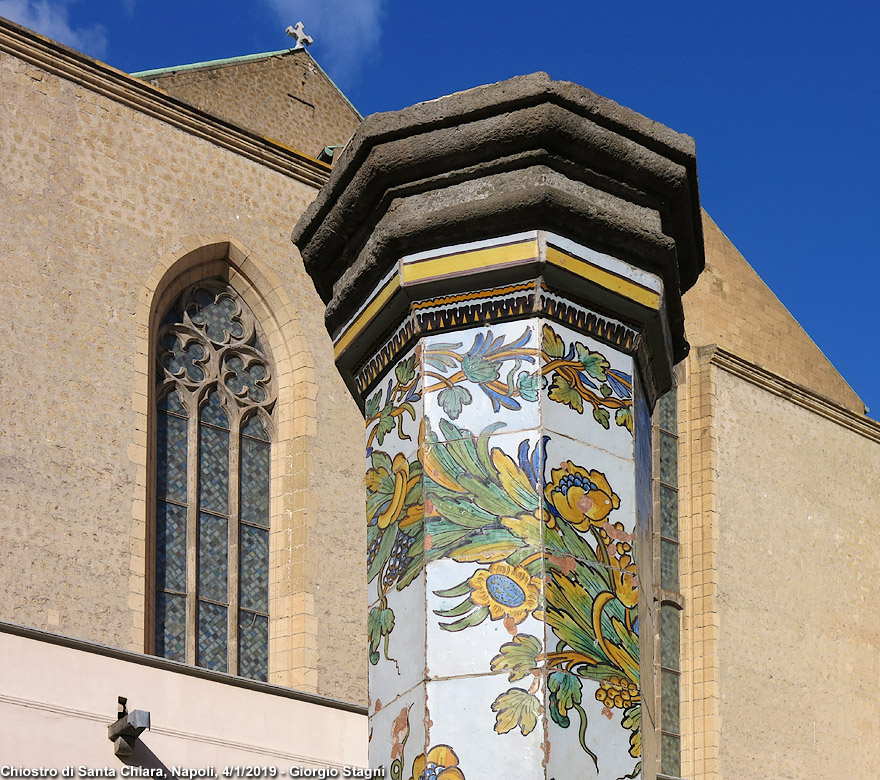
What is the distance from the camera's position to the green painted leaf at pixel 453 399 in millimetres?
3125

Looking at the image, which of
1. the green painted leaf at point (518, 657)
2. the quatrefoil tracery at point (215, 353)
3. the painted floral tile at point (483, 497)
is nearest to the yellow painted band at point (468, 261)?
the painted floral tile at point (483, 497)

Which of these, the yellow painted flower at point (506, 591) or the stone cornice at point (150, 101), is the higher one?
the stone cornice at point (150, 101)

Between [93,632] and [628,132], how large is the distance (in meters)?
7.56

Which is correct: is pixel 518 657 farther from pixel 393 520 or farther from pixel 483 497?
pixel 393 520

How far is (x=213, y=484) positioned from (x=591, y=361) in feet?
28.8

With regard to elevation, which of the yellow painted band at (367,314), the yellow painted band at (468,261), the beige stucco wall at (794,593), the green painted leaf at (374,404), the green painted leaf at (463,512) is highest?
the beige stucco wall at (794,593)

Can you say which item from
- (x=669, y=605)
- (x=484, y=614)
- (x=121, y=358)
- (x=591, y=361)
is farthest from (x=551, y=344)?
(x=669, y=605)

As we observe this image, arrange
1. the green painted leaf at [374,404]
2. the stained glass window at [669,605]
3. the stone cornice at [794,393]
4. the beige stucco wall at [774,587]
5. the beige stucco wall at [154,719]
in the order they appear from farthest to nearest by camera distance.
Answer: the stone cornice at [794,393] < the beige stucco wall at [774,587] < the stained glass window at [669,605] < the beige stucco wall at [154,719] < the green painted leaf at [374,404]

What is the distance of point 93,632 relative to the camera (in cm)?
1014

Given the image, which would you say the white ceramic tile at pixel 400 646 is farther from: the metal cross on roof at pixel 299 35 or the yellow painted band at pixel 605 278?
the metal cross on roof at pixel 299 35

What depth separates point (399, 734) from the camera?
9.76 ft

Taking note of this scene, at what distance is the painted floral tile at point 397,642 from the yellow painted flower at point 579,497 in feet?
0.89

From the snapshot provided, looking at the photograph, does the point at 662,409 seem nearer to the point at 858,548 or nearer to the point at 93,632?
the point at 858,548

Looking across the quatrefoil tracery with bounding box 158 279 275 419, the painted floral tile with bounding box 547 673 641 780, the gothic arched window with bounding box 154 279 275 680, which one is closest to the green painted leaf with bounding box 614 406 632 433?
the painted floral tile with bounding box 547 673 641 780
